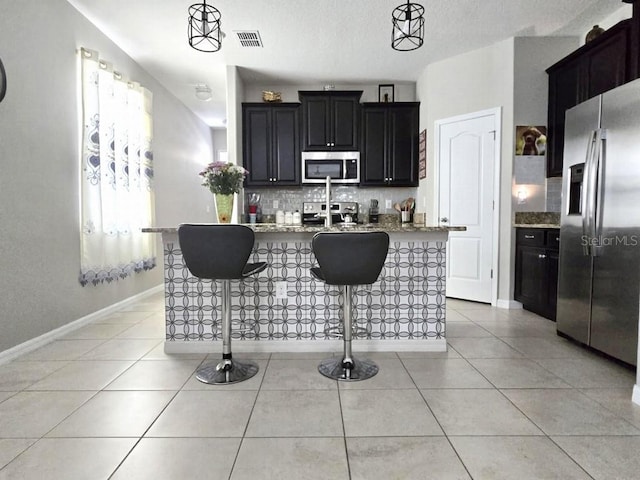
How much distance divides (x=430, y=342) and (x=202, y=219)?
17.9 feet

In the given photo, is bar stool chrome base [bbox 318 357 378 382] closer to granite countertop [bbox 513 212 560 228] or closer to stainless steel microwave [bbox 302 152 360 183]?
granite countertop [bbox 513 212 560 228]

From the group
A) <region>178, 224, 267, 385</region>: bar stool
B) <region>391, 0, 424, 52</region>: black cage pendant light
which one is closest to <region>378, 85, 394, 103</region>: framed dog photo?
<region>391, 0, 424, 52</region>: black cage pendant light

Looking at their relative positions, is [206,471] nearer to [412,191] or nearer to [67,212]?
[67,212]

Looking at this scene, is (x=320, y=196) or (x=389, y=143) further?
(x=320, y=196)

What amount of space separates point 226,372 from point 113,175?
2.60 m

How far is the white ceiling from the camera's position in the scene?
3.25 meters

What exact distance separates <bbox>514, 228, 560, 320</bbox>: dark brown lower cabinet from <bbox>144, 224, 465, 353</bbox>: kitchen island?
1449mm

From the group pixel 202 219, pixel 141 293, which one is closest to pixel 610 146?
pixel 141 293

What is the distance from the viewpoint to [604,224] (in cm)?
236

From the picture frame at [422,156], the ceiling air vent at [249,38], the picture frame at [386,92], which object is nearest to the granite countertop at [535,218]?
the picture frame at [422,156]

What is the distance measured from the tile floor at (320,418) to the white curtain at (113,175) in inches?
→ 45.4

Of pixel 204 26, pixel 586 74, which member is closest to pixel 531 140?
pixel 586 74

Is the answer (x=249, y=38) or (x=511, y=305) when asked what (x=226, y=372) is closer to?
(x=511, y=305)

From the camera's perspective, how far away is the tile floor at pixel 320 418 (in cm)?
143
